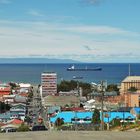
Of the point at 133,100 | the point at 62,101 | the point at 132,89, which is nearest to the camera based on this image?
the point at 133,100

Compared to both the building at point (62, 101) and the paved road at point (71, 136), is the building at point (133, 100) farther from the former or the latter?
the paved road at point (71, 136)

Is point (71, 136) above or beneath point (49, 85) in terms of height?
beneath

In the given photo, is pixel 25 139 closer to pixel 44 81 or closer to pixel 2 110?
pixel 2 110

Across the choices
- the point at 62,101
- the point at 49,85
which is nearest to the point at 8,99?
the point at 62,101

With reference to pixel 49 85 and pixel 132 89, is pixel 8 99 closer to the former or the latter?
pixel 49 85

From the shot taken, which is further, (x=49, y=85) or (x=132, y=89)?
(x=49, y=85)

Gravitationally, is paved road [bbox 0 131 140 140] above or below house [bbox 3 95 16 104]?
below

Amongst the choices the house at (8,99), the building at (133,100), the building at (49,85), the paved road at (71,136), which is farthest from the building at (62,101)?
the paved road at (71,136)

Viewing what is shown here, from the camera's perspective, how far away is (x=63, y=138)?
20.7 ft

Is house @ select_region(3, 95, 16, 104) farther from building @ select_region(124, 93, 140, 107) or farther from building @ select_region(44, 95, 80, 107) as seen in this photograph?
building @ select_region(124, 93, 140, 107)

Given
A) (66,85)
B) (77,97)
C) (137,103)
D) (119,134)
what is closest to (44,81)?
(66,85)

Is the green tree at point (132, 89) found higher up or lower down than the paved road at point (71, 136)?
higher up

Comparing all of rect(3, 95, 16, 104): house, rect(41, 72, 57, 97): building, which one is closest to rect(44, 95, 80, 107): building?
rect(3, 95, 16, 104): house

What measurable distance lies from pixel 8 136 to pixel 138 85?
185 feet
